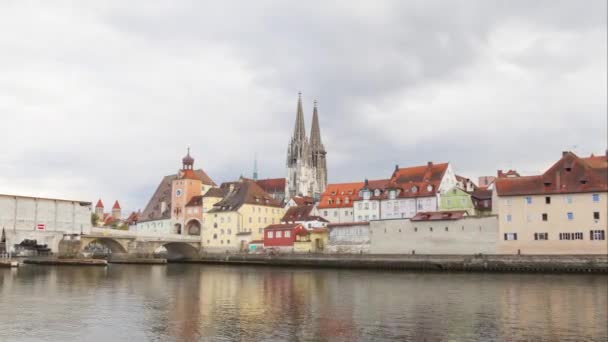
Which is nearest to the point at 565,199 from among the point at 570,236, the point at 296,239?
the point at 570,236

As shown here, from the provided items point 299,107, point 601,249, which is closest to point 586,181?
point 601,249

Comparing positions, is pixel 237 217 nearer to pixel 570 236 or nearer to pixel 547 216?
pixel 547 216

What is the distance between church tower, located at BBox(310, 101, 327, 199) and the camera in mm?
145125

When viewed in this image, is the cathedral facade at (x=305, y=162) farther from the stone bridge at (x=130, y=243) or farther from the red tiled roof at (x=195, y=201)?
the stone bridge at (x=130, y=243)

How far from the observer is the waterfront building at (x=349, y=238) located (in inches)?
2736

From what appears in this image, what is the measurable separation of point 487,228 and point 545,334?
40.7 m

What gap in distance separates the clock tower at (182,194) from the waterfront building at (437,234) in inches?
1667

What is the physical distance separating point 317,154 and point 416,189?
7053 centimetres

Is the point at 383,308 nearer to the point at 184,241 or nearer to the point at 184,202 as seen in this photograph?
the point at 184,241

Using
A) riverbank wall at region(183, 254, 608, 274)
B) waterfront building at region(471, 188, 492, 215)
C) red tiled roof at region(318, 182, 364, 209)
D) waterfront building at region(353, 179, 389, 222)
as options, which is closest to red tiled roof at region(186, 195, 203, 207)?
red tiled roof at region(318, 182, 364, 209)

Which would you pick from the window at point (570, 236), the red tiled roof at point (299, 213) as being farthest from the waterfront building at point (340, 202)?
the window at point (570, 236)

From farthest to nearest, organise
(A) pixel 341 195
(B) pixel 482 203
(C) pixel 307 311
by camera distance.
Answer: (A) pixel 341 195 < (B) pixel 482 203 < (C) pixel 307 311

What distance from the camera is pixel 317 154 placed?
14625 centimetres

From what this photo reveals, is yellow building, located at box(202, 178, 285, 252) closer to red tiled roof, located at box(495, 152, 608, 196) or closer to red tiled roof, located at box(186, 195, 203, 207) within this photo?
red tiled roof, located at box(186, 195, 203, 207)
